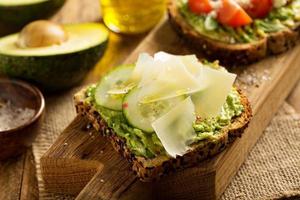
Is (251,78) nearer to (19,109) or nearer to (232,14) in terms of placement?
(232,14)

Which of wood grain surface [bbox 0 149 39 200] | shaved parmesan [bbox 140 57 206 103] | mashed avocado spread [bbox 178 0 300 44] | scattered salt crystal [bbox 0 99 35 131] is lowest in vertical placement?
wood grain surface [bbox 0 149 39 200]

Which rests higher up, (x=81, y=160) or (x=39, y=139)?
(x=81, y=160)

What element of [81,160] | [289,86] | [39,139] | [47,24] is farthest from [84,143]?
[289,86]

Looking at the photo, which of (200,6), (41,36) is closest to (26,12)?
(41,36)

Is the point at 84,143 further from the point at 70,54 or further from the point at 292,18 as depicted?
the point at 292,18

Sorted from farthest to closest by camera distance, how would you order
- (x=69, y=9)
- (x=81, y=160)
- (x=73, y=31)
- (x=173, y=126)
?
(x=69, y=9)
(x=73, y=31)
(x=81, y=160)
(x=173, y=126)

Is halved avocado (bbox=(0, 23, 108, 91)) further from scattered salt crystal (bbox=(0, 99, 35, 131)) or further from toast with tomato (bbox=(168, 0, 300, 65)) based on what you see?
toast with tomato (bbox=(168, 0, 300, 65))

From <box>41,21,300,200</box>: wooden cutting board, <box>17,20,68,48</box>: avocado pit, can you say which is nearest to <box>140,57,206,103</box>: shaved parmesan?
<box>41,21,300,200</box>: wooden cutting board
